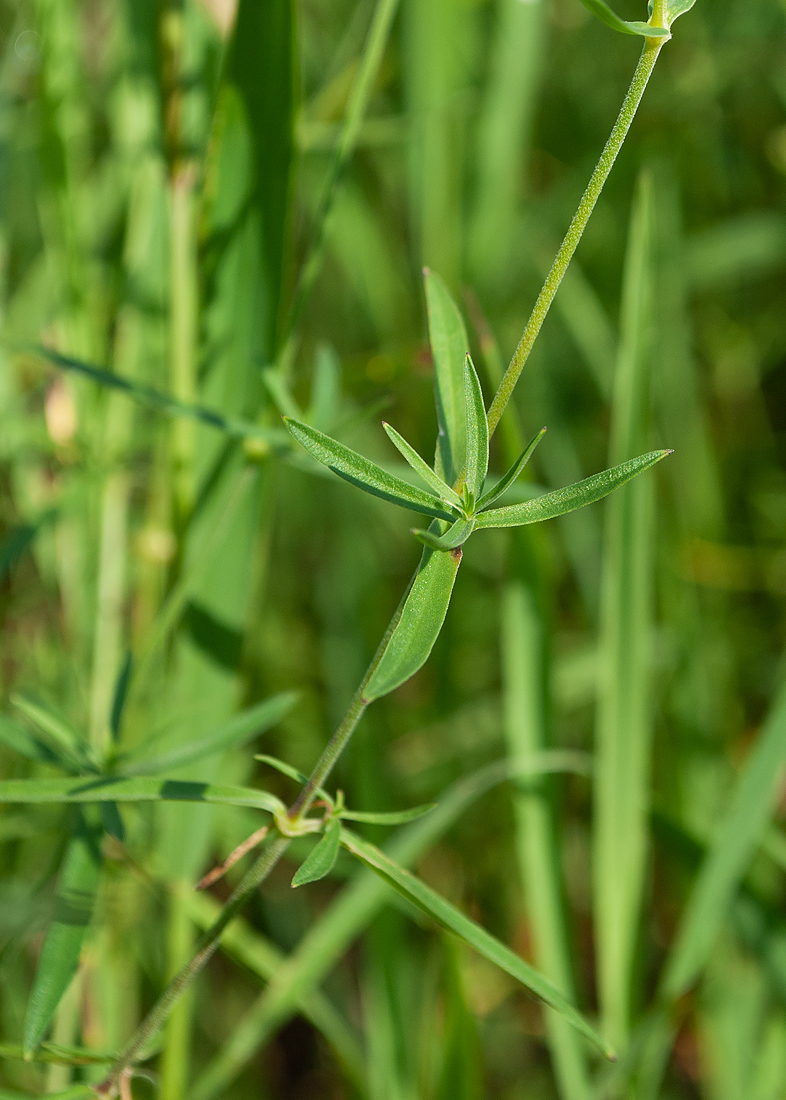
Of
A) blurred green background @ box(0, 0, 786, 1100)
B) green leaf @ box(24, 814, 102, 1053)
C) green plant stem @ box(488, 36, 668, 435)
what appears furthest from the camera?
blurred green background @ box(0, 0, 786, 1100)

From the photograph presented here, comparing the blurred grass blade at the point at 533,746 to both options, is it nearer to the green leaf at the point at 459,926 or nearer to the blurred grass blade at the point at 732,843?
the blurred grass blade at the point at 732,843

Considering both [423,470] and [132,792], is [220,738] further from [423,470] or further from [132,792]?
[423,470]

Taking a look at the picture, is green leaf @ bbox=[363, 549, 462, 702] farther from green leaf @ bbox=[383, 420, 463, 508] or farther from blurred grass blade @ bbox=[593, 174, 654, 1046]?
blurred grass blade @ bbox=[593, 174, 654, 1046]

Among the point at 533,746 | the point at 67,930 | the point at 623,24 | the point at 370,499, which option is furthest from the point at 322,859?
the point at 370,499

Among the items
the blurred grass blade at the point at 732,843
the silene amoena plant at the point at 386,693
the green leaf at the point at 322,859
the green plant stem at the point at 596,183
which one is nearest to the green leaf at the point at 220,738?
the silene amoena plant at the point at 386,693

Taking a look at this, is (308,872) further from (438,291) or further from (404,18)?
(404,18)

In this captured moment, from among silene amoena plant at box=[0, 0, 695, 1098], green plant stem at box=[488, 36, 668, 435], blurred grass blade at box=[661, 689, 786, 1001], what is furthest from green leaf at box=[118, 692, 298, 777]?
blurred grass blade at box=[661, 689, 786, 1001]

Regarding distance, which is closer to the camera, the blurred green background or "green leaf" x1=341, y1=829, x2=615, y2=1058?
"green leaf" x1=341, y1=829, x2=615, y2=1058
